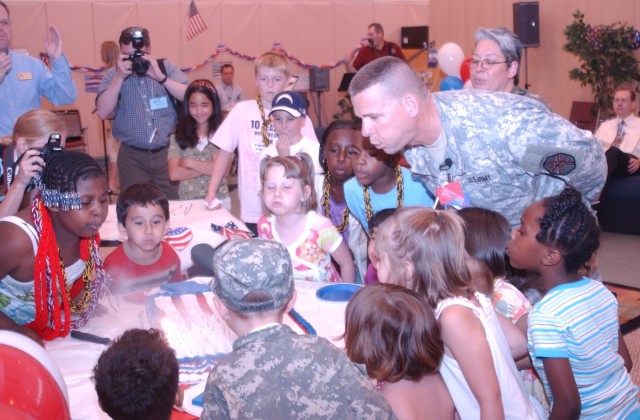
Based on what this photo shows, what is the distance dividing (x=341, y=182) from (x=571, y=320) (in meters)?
1.66

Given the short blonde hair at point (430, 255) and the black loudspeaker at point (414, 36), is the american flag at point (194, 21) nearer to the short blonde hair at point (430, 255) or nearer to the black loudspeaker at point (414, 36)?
the black loudspeaker at point (414, 36)

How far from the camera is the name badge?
5.18 m

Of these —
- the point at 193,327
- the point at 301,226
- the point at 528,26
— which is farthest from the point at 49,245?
the point at 528,26

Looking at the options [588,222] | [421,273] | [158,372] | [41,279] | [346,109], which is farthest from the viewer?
[346,109]

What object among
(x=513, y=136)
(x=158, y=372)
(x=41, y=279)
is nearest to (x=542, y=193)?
(x=513, y=136)

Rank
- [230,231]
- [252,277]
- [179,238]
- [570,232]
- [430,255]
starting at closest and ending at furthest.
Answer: [252,277]
[430,255]
[570,232]
[179,238]
[230,231]

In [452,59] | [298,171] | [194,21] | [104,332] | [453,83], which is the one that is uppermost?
[194,21]

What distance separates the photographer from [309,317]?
2.58 meters

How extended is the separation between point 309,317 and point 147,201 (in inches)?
42.4

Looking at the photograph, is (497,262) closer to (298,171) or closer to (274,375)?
(298,171)

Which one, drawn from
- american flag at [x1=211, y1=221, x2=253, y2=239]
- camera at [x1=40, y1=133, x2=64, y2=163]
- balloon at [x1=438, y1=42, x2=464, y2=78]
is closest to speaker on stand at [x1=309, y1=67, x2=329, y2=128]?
balloon at [x1=438, y1=42, x2=464, y2=78]

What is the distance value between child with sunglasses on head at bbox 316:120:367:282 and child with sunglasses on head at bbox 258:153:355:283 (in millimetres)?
203

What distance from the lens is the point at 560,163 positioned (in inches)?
99.7

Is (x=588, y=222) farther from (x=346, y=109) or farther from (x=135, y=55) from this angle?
(x=346, y=109)
